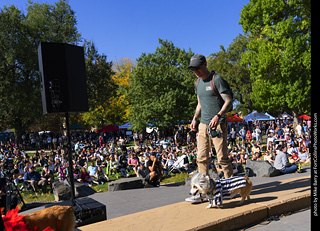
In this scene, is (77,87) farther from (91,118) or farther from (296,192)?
(91,118)

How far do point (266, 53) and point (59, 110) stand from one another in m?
24.0

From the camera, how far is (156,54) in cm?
3434

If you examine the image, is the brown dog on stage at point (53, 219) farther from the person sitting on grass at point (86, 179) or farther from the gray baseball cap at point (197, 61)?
the person sitting on grass at point (86, 179)


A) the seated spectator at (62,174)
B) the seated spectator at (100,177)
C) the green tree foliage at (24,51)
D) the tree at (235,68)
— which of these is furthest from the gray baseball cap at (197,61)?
the tree at (235,68)

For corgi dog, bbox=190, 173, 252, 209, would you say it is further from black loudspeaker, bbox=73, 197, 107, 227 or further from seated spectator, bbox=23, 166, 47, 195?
seated spectator, bbox=23, 166, 47, 195

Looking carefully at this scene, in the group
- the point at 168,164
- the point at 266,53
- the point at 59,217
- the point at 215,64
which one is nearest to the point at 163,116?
the point at 266,53

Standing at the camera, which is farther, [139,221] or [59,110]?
[59,110]

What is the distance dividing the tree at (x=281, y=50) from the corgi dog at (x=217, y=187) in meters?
23.5

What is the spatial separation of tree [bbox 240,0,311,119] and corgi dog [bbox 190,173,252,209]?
23.5 meters

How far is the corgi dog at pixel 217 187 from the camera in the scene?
3.71m

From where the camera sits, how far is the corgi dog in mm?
3711
